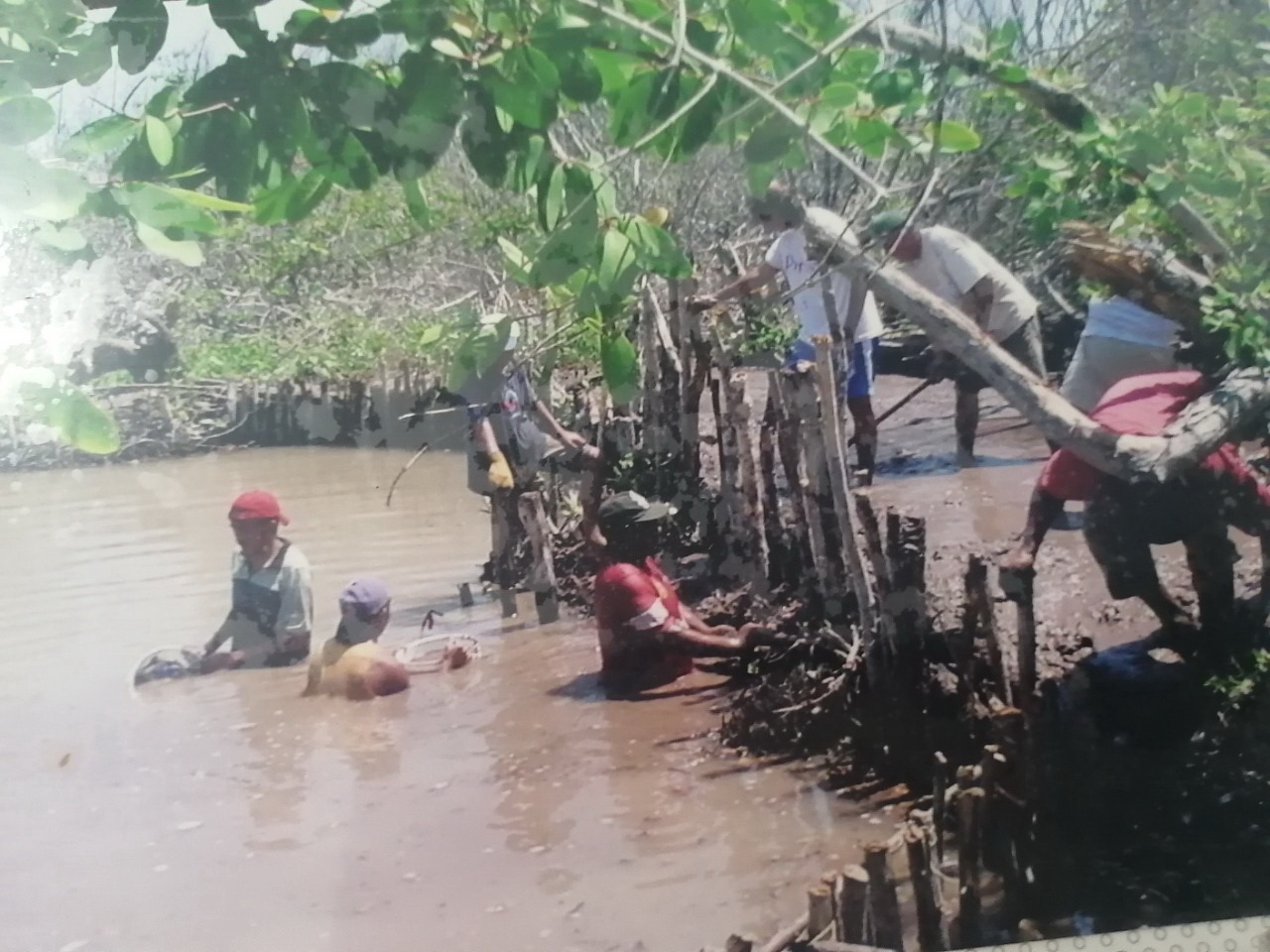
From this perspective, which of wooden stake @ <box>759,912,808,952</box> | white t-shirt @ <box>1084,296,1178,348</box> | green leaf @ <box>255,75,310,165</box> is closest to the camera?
green leaf @ <box>255,75,310,165</box>

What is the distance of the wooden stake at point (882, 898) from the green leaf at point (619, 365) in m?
0.63

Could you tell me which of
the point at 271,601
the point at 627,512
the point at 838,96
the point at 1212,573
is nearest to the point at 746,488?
the point at 627,512

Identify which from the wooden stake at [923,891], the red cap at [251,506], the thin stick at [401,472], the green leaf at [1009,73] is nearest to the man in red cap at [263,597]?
the red cap at [251,506]

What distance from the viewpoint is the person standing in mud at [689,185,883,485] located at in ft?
5.03

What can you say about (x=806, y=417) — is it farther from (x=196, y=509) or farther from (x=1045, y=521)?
(x=196, y=509)

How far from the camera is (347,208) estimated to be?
138 centimetres

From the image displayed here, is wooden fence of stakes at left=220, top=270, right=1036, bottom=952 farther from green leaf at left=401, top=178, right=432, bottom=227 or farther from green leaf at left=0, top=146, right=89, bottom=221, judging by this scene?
green leaf at left=0, top=146, right=89, bottom=221

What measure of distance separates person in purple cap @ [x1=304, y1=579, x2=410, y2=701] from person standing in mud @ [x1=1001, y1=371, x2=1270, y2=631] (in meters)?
0.82

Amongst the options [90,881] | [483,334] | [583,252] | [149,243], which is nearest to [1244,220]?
[583,252]

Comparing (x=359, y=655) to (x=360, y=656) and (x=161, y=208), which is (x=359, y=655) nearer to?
(x=360, y=656)

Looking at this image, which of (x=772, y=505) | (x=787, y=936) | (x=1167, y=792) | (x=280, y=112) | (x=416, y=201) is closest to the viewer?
(x=280, y=112)

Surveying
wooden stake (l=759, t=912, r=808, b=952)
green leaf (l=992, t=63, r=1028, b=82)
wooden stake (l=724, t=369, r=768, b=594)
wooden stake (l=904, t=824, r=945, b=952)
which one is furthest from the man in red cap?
green leaf (l=992, t=63, r=1028, b=82)

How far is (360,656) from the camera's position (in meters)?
1.43

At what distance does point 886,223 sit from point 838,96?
20 centimetres
